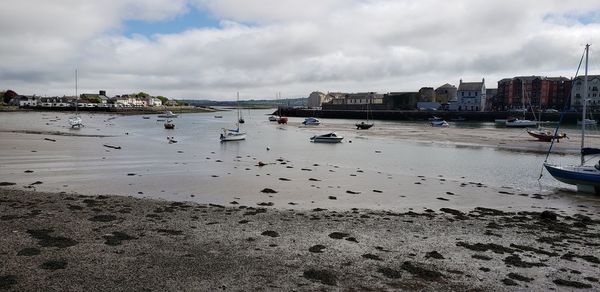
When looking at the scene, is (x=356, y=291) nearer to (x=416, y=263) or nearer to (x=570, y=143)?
(x=416, y=263)

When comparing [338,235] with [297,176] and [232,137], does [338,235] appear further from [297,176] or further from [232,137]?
[232,137]

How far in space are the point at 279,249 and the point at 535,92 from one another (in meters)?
143

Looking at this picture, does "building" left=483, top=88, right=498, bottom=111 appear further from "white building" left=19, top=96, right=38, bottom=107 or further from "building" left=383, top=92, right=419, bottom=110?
"white building" left=19, top=96, right=38, bottom=107

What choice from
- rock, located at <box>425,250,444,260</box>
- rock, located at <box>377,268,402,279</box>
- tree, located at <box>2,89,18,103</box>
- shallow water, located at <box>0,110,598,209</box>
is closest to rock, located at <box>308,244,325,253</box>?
rock, located at <box>377,268,402,279</box>

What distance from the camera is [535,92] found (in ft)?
434

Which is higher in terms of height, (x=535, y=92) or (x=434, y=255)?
(x=535, y=92)

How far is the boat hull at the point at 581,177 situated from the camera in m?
20.5

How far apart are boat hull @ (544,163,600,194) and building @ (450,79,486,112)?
388 feet

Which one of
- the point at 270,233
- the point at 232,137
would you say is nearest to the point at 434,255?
the point at 270,233

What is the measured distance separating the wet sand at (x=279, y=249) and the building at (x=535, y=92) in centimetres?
13043

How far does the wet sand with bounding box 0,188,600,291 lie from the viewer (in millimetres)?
8414

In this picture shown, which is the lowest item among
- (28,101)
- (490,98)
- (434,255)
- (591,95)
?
(434,255)

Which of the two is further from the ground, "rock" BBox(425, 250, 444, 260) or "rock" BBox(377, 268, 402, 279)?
"rock" BBox(377, 268, 402, 279)

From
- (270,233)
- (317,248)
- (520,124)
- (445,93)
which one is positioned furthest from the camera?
(445,93)
